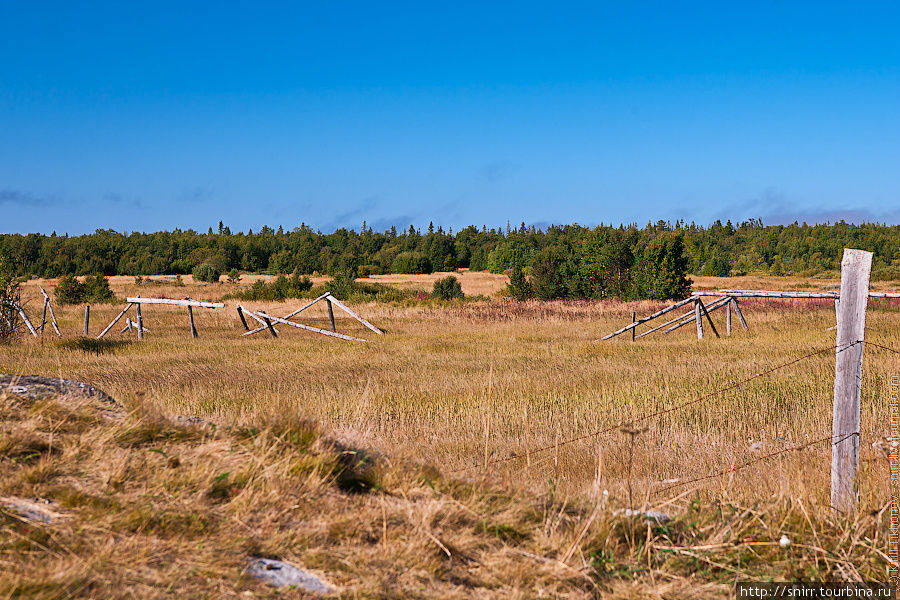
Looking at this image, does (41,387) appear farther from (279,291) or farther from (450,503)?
(279,291)

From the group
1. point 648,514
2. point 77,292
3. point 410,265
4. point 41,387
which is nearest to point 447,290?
point 77,292

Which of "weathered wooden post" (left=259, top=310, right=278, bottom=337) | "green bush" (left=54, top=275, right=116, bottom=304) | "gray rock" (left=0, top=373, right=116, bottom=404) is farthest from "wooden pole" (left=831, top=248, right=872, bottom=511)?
"green bush" (left=54, top=275, right=116, bottom=304)

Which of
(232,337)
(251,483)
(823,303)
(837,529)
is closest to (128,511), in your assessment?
(251,483)

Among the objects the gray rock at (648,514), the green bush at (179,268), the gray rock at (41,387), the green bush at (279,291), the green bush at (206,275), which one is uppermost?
the green bush at (179,268)

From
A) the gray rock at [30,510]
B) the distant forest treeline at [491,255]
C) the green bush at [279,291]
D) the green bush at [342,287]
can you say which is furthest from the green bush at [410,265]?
the gray rock at [30,510]

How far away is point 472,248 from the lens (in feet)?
397

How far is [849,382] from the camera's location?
4617 mm

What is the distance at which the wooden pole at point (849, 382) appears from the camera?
4.58 m

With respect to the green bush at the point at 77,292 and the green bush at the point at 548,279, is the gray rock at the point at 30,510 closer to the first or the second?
the green bush at the point at 548,279

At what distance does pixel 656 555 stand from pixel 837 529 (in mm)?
1323

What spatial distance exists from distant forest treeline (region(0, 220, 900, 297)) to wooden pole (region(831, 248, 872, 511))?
31.5 m

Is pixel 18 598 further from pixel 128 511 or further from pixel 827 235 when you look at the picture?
pixel 827 235

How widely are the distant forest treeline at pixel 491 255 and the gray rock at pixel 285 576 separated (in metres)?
34.0

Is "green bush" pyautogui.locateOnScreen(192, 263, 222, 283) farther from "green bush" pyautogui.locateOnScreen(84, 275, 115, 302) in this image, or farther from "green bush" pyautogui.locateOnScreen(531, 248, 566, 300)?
"green bush" pyautogui.locateOnScreen(531, 248, 566, 300)
